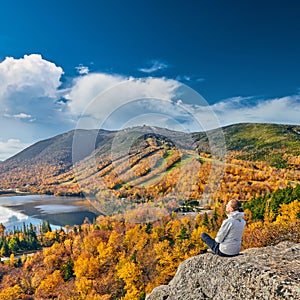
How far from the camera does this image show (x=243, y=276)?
6219 mm

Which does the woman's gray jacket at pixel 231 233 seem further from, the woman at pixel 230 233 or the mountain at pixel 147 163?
the mountain at pixel 147 163

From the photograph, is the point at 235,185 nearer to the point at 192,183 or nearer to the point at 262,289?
the point at 192,183

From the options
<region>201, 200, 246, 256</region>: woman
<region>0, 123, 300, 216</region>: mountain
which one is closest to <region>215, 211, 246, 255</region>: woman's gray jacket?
<region>201, 200, 246, 256</region>: woman

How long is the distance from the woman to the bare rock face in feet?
0.81

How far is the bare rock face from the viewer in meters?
5.52

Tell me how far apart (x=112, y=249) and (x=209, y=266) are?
106 ft

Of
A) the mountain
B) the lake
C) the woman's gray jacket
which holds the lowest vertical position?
the lake

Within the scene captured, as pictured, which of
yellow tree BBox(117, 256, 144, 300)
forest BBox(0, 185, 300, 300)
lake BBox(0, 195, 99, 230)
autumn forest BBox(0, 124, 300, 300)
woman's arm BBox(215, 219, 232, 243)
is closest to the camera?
woman's arm BBox(215, 219, 232, 243)

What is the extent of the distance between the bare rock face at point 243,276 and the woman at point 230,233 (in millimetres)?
247

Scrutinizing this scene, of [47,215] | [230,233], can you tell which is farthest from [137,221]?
[47,215]

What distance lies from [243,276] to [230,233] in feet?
2.94

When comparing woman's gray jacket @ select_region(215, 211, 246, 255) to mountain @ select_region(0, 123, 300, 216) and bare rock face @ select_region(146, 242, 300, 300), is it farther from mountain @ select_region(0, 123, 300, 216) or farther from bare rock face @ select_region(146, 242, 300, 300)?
mountain @ select_region(0, 123, 300, 216)

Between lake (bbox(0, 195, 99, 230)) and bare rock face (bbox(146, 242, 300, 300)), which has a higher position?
bare rock face (bbox(146, 242, 300, 300))

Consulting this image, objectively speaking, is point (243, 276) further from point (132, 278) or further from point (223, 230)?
point (132, 278)
